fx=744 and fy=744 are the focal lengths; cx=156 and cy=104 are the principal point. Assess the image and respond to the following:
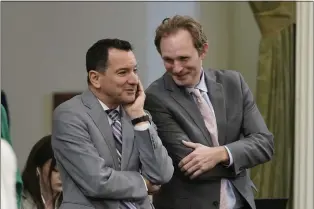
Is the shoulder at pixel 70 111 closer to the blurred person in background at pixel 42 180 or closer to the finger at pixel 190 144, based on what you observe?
the finger at pixel 190 144

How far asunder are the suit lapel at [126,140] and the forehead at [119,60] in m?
0.15

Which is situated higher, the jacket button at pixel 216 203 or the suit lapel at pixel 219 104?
the suit lapel at pixel 219 104

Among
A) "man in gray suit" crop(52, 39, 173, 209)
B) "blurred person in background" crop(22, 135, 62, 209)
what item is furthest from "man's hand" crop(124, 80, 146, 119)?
"blurred person in background" crop(22, 135, 62, 209)

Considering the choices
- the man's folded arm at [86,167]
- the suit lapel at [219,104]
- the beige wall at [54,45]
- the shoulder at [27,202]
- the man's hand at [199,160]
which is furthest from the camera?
the beige wall at [54,45]

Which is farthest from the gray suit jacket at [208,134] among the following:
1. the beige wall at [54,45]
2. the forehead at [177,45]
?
the beige wall at [54,45]

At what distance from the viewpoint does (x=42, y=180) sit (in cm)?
280

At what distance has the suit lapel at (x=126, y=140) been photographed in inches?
85.2

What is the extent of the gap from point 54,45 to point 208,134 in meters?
1.74

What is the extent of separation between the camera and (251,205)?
2.43 metres

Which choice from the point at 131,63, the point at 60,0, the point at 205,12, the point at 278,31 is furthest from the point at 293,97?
the point at 131,63

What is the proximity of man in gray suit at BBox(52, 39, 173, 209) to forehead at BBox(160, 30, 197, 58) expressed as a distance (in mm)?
159

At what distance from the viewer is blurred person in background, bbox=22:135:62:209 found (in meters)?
2.77

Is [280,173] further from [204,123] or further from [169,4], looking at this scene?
[204,123]

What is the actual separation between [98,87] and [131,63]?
0.12 m
